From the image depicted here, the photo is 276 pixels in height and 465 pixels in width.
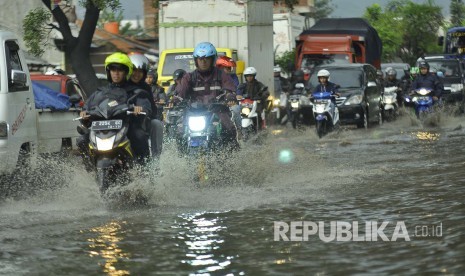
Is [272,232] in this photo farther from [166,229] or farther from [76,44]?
[76,44]

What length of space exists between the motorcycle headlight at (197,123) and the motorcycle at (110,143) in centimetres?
211

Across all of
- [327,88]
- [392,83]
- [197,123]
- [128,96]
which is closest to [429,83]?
[327,88]

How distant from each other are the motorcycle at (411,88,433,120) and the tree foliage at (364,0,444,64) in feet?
141

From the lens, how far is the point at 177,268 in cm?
758

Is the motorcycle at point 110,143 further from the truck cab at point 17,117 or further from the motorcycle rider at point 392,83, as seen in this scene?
the motorcycle rider at point 392,83

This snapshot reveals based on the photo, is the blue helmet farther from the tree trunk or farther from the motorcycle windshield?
the tree trunk

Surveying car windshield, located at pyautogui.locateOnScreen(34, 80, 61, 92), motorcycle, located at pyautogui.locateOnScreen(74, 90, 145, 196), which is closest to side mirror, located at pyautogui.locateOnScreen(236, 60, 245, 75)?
car windshield, located at pyautogui.locateOnScreen(34, 80, 61, 92)

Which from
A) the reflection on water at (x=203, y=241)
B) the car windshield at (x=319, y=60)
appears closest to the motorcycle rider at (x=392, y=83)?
the car windshield at (x=319, y=60)

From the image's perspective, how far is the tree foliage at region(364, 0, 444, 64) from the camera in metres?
71.8

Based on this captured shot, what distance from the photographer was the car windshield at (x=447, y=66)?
110 feet

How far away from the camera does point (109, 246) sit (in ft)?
28.0

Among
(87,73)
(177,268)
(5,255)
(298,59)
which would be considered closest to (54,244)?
(5,255)

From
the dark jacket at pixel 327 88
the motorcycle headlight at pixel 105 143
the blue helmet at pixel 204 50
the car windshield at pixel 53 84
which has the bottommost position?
the dark jacket at pixel 327 88

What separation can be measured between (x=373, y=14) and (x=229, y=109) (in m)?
71.1
